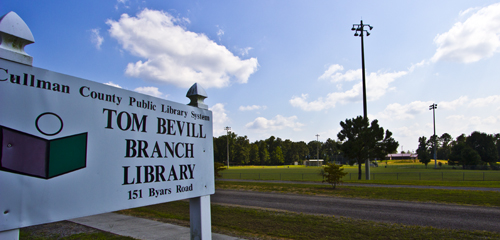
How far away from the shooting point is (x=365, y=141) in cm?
2630

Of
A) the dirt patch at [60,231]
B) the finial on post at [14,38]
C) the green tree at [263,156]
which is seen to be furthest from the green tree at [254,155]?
the finial on post at [14,38]

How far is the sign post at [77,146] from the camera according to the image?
2262 millimetres

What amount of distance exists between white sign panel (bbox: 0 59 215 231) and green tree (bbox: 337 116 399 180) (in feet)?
82.1

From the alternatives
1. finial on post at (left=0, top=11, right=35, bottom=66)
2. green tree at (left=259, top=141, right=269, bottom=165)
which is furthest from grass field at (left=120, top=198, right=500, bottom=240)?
green tree at (left=259, top=141, right=269, bottom=165)

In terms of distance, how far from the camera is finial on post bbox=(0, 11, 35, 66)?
2318 millimetres

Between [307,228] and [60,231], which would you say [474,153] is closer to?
[307,228]

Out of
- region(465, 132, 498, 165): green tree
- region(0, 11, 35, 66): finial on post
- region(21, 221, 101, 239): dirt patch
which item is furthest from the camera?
region(465, 132, 498, 165): green tree

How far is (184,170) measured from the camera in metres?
3.91

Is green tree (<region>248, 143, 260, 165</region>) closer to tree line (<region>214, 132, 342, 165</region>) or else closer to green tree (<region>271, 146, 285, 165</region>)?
tree line (<region>214, 132, 342, 165</region>)

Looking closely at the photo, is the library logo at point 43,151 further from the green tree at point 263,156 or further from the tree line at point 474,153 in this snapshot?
the green tree at point 263,156

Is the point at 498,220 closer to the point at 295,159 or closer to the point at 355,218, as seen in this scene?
the point at 355,218

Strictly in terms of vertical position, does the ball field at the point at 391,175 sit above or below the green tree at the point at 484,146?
below

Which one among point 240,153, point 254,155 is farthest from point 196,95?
point 254,155

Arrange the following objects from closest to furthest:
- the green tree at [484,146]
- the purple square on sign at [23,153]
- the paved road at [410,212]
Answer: the purple square on sign at [23,153]
the paved road at [410,212]
the green tree at [484,146]
